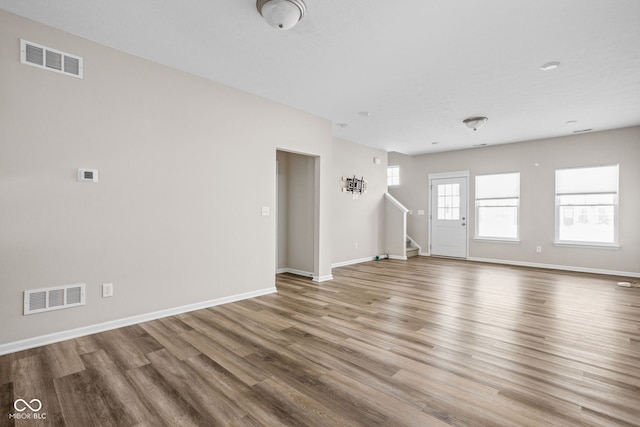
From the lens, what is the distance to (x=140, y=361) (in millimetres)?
2396

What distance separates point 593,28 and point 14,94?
5.05 m

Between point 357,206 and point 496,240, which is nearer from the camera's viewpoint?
point 357,206

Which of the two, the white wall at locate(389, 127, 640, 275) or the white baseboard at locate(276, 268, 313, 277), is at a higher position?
the white wall at locate(389, 127, 640, 275)

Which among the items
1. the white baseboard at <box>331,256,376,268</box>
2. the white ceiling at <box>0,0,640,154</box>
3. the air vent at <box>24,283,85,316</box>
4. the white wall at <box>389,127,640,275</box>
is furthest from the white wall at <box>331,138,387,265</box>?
the air vent at <box>24,283,85,316</box>

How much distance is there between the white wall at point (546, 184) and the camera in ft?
A: 18.9

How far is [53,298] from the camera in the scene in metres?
2.73

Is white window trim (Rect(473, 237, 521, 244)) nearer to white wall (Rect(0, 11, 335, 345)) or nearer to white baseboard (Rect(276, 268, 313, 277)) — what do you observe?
white baseboard (Rect(276, 268, 313, 277))

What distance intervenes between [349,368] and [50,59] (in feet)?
12.2

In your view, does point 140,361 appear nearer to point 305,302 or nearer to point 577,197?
point 305,302

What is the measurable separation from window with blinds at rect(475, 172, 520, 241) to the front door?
35cm

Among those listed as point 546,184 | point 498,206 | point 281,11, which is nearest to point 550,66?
point 281,11

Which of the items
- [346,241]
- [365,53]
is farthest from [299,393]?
[346,241]

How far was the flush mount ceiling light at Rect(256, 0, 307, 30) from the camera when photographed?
7.59 ft

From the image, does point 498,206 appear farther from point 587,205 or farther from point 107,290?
point 107,290
